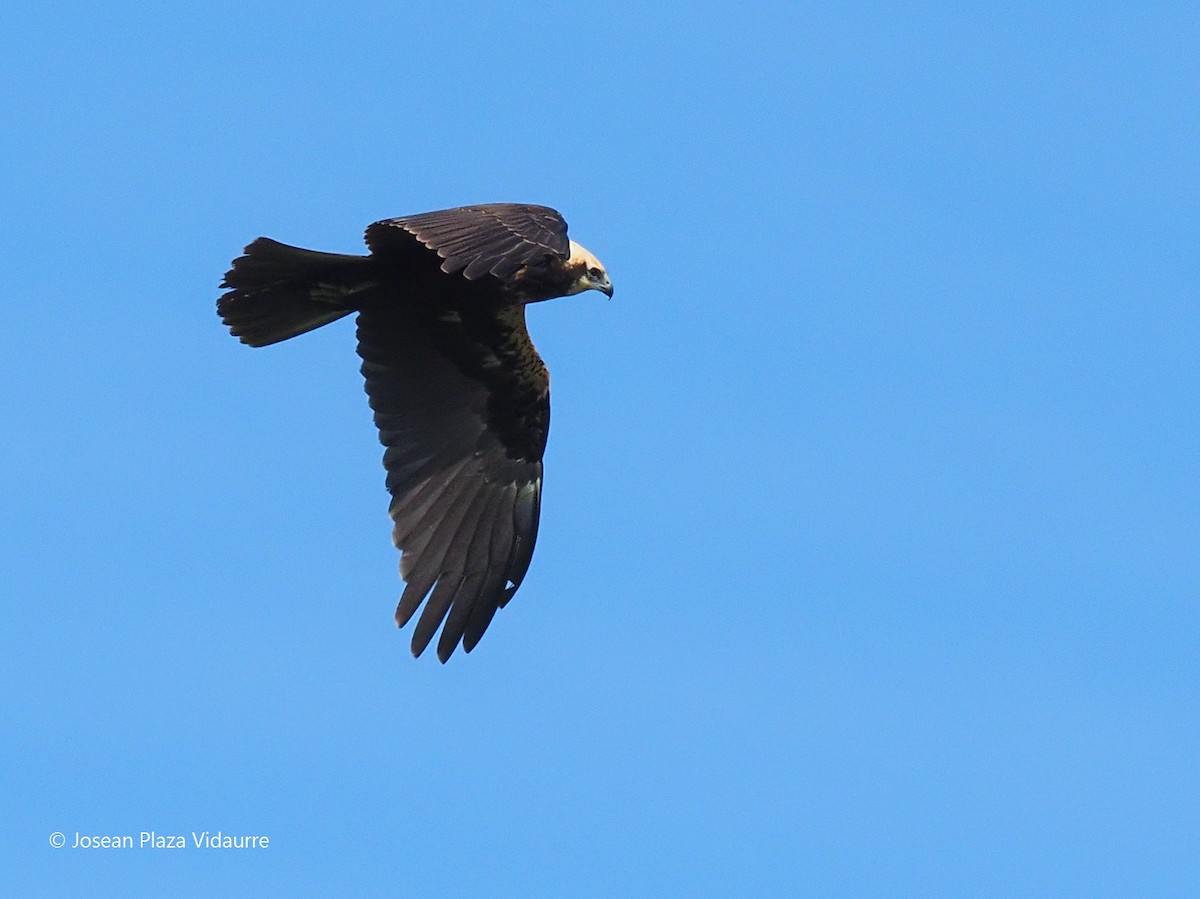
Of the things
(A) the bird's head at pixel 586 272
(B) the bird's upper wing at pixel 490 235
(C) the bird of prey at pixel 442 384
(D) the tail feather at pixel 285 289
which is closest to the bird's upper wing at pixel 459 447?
(C) the bird of prey at pixel 442 384

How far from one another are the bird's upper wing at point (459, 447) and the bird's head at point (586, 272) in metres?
0.53

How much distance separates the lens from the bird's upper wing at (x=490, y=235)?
418 inches

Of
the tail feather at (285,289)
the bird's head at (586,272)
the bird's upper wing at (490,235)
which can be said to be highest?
the tail feather at (285,289)

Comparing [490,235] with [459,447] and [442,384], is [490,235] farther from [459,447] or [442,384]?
[459,447]

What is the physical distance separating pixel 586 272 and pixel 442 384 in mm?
1313

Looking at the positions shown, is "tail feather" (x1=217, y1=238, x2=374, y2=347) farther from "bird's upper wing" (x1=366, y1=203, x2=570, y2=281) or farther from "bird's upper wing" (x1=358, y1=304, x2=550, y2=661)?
"bird's upper wing" (x1=366, y1=203, x2=570, y2=281)

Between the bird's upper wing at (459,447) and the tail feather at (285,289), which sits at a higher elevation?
the tail feather at (285,289)

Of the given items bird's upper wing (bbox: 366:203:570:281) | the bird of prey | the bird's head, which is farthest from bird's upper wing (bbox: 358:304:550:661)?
bird's upper wing (bbox: 366:203:570:281)

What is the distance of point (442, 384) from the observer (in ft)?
44.5

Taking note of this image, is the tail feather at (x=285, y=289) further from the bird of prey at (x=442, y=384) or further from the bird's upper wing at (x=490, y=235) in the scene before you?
the bird's upper wing at (x=490, y=235)

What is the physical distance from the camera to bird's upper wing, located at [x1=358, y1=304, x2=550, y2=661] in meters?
13.1

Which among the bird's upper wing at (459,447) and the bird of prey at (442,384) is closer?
the bird of prey at (442,384)

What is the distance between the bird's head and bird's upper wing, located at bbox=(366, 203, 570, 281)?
111cm

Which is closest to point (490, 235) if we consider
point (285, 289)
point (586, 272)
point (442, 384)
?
point (586, 272)
